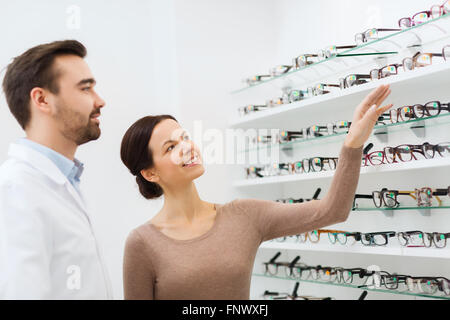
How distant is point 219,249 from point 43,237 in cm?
58

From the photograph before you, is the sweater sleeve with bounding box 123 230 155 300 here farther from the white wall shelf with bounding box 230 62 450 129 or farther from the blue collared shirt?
the white wall shelf with bounding box 230 62 450 129

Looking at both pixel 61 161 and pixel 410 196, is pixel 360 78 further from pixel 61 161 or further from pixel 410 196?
pixel 61 161

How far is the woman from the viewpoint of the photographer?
1687mm

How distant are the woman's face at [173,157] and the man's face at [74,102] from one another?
0.28 meters

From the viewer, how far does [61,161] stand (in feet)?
4.88

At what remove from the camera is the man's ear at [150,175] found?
6.05ft

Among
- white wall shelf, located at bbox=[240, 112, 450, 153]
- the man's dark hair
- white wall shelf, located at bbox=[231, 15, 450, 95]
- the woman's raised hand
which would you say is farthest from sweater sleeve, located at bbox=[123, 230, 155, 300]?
white wall shelf, located at bbox=[231, 15, 450, 95]

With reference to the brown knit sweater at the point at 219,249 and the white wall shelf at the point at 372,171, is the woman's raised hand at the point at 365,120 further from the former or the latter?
the white wall shelf at the point at 372,171

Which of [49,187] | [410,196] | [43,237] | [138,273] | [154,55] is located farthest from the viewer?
[154,55]

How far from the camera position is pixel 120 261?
3129 mm

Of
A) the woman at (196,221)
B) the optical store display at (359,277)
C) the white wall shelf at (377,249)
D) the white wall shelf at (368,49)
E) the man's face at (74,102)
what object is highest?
the white wall shelf at (368,49)

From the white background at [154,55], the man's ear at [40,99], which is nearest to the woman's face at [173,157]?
the man's ear at [40,99]

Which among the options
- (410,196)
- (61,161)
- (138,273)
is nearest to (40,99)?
(61,161)

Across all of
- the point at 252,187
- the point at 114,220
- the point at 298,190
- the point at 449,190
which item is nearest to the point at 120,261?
the point at 114,220
